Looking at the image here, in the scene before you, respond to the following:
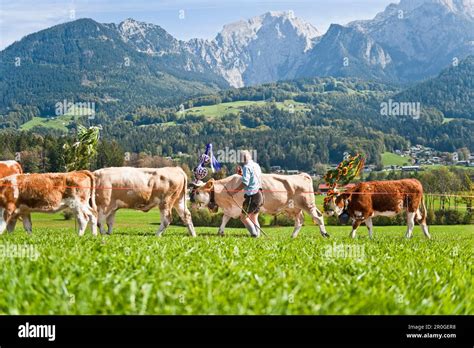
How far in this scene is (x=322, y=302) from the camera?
4.21m

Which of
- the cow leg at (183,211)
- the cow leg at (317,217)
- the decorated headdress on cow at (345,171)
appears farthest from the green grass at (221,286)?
the decorated headdress on cow at (345,171)

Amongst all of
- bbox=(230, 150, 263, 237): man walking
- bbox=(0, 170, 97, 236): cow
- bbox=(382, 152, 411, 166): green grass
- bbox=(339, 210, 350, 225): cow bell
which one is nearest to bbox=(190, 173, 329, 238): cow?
bbox=(339, 210, 350, 225): cow bell

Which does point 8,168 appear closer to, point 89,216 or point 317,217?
point 89,216

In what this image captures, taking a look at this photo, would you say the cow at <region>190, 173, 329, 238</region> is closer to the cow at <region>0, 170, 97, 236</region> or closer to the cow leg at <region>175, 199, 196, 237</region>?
the cow leg at <region>175, 199, 196, 237</region>

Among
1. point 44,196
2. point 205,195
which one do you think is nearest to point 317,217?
point 205,195

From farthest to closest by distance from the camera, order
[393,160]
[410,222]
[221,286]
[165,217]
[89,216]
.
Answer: [393,160] → [410,222] → [165,217] → [89,216] → [221,286]

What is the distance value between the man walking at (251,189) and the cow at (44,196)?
4.12 m

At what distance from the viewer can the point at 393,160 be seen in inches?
7333

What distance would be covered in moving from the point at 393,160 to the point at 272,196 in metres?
176

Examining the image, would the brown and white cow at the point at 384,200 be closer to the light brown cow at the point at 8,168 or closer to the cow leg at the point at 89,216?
the cow leg at the point at 89,216

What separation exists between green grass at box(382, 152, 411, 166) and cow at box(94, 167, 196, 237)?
168 m
